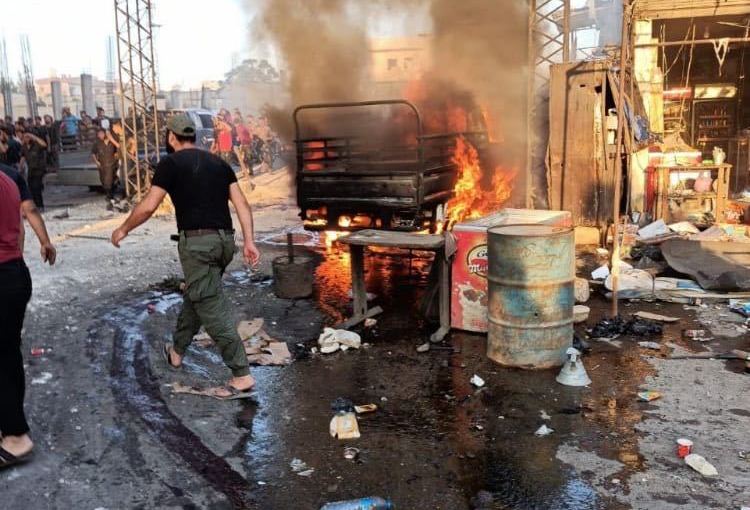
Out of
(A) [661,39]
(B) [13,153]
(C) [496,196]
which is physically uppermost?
(A) [661,39]

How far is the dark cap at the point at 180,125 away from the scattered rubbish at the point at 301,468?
8.13 feet

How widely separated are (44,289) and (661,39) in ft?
50.3

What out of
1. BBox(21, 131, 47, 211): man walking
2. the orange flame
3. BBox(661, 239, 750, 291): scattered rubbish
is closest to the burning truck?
the orange flame

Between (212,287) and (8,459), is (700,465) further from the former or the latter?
(8,459)

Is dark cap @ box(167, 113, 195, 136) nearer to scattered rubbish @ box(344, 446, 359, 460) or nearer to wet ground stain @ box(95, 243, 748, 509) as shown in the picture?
wet ground stain @ box(95, 243, 748, 509)

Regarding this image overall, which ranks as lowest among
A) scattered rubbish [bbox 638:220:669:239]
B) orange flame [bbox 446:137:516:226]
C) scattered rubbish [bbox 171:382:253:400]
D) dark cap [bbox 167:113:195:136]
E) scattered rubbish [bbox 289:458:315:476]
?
scattered rubbish [bbox 289:458:315:476]

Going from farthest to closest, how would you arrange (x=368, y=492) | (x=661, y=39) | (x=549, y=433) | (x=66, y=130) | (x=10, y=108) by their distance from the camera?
(x=10, y=108) < (x=66, y=130) < (x=661, y=39) < (x=549, y=433) < (x=368, y=492)

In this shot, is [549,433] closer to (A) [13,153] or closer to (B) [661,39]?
(A) [13,153]

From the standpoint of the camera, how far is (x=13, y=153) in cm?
1420

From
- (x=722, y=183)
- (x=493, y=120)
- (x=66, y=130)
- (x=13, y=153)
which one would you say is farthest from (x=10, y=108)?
(x=722, y=183)

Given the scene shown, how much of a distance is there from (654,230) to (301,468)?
26.3 ft

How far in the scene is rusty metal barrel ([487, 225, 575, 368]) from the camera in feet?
16.9

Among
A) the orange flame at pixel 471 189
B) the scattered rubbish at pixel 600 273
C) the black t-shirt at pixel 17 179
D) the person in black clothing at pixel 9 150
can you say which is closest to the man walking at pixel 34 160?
the person in black clothing at pixel 9 150

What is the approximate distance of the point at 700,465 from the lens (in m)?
3.63
